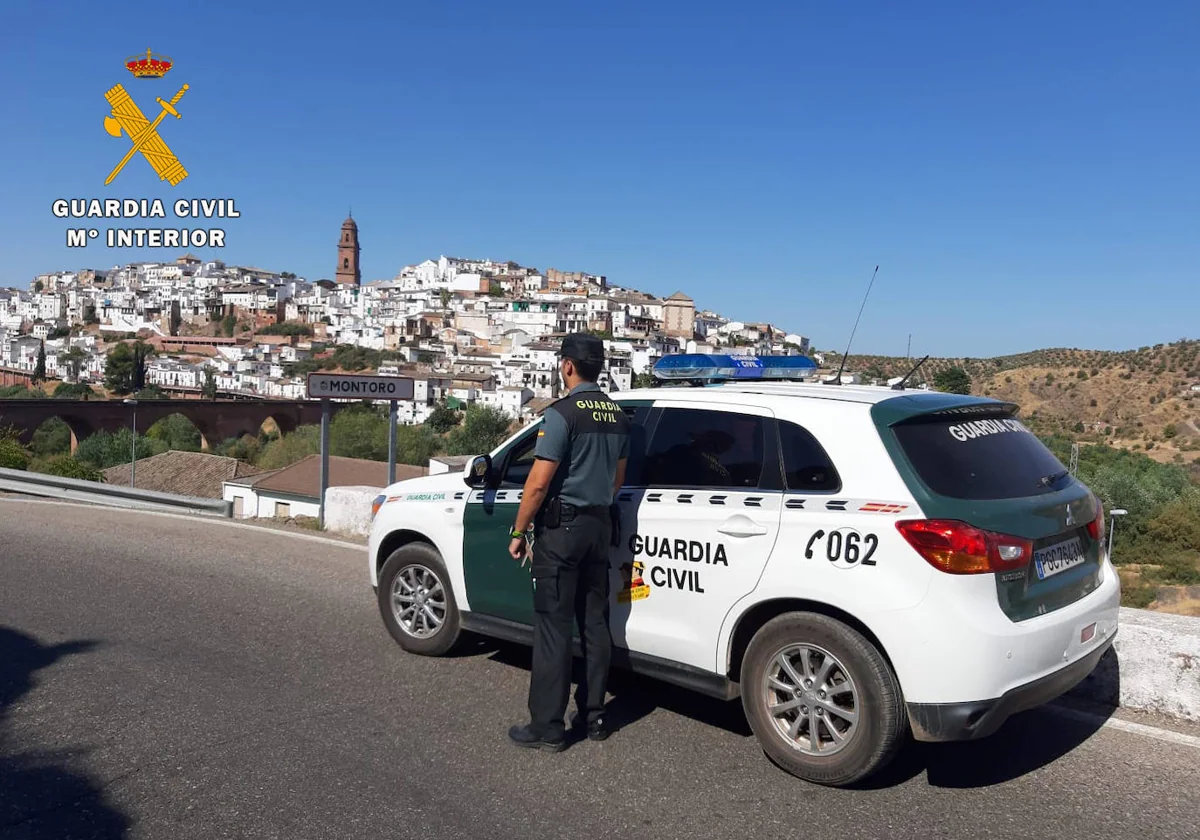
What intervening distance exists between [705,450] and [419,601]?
88.1 inches

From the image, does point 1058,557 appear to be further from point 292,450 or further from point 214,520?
point 292,450

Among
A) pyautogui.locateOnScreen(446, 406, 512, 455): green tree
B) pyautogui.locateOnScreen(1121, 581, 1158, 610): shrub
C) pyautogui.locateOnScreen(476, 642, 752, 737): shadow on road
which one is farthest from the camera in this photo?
pyautogui.locateOnScreen(446, 406, 512, 455): green tree

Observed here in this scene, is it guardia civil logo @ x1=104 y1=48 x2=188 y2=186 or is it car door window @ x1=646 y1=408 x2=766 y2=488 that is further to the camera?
guardia civil logo @ x1=104 y1=48 x2=188 y2=186

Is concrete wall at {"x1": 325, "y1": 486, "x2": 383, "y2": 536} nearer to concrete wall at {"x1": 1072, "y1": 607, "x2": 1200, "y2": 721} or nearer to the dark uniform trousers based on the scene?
the dark uniform trousers

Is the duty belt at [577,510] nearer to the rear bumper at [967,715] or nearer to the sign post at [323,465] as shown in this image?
the rear bumper at [967,715]

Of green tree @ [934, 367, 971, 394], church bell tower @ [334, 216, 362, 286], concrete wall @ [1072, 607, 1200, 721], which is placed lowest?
concrete wall @ [1072, 607, 1200, 721]

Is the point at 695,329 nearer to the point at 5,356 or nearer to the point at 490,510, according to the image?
the point at 5,356

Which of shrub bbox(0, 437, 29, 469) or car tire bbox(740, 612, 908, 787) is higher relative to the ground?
car tire bbox(740, 612, 908, 787)

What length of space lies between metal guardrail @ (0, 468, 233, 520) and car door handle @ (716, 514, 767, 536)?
8964 millimetres

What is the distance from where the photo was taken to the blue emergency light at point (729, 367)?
5212 millimetres

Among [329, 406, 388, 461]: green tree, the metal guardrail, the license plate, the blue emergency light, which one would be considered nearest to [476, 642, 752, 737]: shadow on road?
the license plate

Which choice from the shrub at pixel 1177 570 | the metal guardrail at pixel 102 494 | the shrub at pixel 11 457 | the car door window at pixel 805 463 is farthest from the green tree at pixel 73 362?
the car door window at pixel 805 463

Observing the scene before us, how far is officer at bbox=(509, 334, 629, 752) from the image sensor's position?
4215mm

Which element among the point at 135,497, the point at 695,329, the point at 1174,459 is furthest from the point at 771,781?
the point at 695,329
